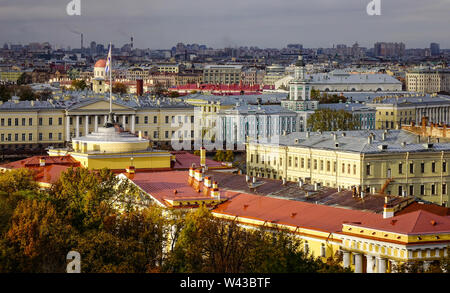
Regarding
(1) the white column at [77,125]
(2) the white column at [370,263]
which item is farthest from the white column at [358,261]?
(1) the white column at [77,125]

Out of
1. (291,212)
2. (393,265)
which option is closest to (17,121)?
(291,212)

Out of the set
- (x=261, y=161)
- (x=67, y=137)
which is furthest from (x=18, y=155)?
(x=261, y=161)

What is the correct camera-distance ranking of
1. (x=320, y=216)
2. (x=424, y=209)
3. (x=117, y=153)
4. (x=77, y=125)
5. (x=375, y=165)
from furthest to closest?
(x=77, y=125) < (x=375, y=165) < (x=117, y=153) < (x=424, y=209) < (x=320, y=216)

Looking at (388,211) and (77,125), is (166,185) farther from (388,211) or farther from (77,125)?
(77,125)

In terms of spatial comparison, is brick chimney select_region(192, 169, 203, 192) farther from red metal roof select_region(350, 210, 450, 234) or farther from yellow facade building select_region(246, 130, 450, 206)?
yellow facade building select_region(246, 130, 450, 206)

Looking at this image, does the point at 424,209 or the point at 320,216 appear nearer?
the point at 320,216

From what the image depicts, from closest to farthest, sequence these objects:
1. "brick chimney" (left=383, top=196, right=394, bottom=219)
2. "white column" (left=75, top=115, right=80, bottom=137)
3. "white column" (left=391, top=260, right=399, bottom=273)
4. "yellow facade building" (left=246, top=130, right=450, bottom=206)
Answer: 1. "white column" (left=391, top=260, right=399, bottom=273)
2. "brick chimney" (left=383, top=196, right=394, bottom=219)
3. "yellow facade building" (left=246, top=130, right=450, bottom=206)
4. "white column" (left=75, top=115, right=80, bottom=137)

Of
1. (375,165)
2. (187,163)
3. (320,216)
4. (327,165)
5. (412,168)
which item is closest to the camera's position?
(320,216)

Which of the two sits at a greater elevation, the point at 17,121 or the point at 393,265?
the point at 17,121

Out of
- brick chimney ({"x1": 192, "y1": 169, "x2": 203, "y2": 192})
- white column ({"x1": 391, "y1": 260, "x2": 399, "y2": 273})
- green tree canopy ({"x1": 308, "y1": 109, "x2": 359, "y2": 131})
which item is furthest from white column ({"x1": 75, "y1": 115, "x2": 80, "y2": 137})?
white column ({"x1": 391, "y1": 260, "x2": 399, "y2": 273})

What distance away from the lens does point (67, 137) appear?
2717 inches

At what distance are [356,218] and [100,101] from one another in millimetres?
44235

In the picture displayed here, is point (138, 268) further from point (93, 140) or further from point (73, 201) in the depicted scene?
point (93, 140)

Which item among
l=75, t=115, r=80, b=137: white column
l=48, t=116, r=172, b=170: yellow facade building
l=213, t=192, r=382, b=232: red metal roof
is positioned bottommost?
l=75, t=115, r=80, b=137: white column
